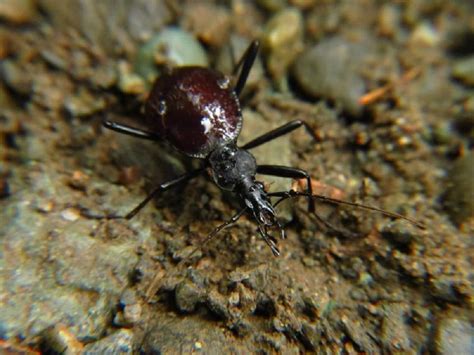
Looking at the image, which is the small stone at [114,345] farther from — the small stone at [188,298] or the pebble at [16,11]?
the pebble at [16,11]

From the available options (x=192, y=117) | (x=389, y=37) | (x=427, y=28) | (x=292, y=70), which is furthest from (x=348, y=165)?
(x=427, y=28)

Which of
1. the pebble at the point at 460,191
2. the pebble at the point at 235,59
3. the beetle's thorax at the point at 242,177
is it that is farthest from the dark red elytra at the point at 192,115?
the pebble at the point at 460,191

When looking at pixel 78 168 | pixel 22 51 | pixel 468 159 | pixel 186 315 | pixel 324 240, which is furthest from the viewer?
pixel 22 51

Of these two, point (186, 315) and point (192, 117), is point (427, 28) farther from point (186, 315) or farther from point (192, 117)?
point (186, 315)

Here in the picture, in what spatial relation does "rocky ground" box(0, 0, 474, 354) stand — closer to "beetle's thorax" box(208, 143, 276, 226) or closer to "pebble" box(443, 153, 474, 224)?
"pebble" box(443, 153, 474, 224)

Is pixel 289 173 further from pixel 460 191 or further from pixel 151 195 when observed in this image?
pixel 460 191

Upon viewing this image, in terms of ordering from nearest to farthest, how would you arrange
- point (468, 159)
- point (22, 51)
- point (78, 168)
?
point (468, 159)
point (78, 168)
point (22, 51)

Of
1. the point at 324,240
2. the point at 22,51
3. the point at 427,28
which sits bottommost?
the point at 324,240
